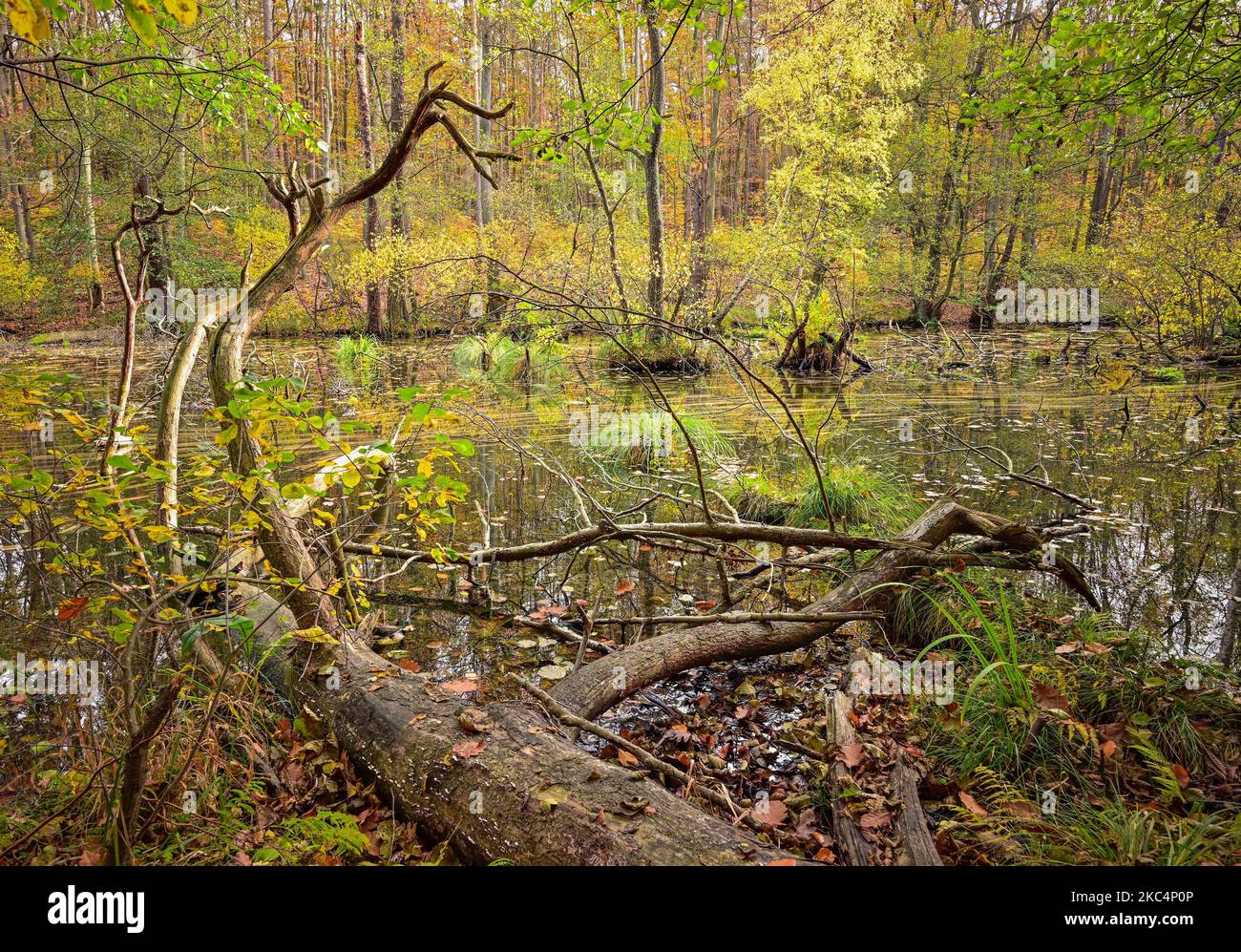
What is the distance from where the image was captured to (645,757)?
2740mm

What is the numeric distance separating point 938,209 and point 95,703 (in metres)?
27.0

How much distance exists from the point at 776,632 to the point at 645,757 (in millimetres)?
1364

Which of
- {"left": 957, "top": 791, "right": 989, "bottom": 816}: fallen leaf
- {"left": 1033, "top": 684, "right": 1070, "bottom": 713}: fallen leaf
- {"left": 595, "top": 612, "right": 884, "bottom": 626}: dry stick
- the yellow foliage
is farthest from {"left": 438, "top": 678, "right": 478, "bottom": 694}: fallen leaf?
the yellow foliage

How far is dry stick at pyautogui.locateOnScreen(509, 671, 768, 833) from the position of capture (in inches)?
98.1

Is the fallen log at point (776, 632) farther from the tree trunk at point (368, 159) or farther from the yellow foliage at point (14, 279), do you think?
the yellow foliage at point (14, 279)

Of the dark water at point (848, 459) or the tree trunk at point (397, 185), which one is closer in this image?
the dark water at point (848, 459)
